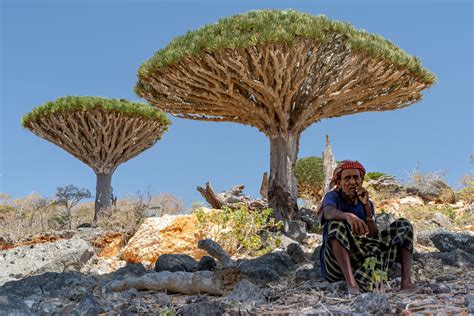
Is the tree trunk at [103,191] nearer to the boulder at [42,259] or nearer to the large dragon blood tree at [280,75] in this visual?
the large dragon blood tree at [280,75]

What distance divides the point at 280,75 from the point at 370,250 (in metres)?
6.15

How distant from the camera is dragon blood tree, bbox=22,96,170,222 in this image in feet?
46.0

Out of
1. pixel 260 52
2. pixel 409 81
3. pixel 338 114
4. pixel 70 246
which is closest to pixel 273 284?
pixel 70 246

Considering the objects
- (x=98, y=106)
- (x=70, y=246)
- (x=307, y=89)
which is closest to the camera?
(x=70, y=246)

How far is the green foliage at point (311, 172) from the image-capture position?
18.8m

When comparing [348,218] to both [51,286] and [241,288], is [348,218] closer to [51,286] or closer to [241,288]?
[241,288]

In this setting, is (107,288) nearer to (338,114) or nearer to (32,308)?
(32,308)

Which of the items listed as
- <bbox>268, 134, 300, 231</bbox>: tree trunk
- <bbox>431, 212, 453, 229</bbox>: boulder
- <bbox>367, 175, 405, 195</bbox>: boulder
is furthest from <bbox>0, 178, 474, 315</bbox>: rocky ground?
<bbox>367, 175, 405, 195</bbox>: boulder

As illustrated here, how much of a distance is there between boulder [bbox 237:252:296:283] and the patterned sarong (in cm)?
69

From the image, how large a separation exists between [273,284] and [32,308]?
180 centimetres

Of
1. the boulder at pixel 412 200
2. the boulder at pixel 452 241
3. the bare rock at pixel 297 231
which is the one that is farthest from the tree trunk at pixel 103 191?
the boulder at pixel 452 241

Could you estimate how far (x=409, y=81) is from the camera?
10836 mm

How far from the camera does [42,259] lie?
6480mm

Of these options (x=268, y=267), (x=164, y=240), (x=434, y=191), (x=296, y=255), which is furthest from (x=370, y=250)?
(x=434, y=191)
